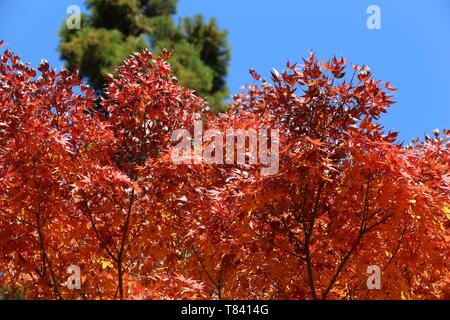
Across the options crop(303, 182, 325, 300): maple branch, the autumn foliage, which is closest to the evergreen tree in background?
the autumn foliage

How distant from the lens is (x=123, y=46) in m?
21.0

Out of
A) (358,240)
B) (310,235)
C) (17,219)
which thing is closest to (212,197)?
(310,235)

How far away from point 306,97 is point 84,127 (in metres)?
1.81

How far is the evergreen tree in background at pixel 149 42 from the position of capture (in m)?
21.1

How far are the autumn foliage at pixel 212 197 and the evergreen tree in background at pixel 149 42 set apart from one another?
14.0 meters

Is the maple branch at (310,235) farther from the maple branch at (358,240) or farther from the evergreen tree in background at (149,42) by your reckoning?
the evergreen tree in background at (149,42)

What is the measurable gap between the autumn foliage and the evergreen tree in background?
1397cm

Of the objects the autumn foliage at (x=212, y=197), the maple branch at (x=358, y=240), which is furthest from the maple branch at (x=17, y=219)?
the maple branch at (x=358, y=240)

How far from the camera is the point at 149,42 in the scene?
23672mm

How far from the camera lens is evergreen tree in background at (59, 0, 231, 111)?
21109mm

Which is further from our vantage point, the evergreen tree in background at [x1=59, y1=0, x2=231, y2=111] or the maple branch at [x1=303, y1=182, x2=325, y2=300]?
the evergreen tree in background at [x1=59, y1=0, x2=231, y2=111]

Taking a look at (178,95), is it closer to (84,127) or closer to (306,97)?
(84,127)

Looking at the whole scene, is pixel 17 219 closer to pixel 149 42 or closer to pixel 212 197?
pixel 212 197

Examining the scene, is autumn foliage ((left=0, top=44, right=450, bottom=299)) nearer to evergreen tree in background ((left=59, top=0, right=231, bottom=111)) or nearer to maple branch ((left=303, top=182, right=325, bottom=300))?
maple branch ((left=303, top=182, right=325, bottom=300))
